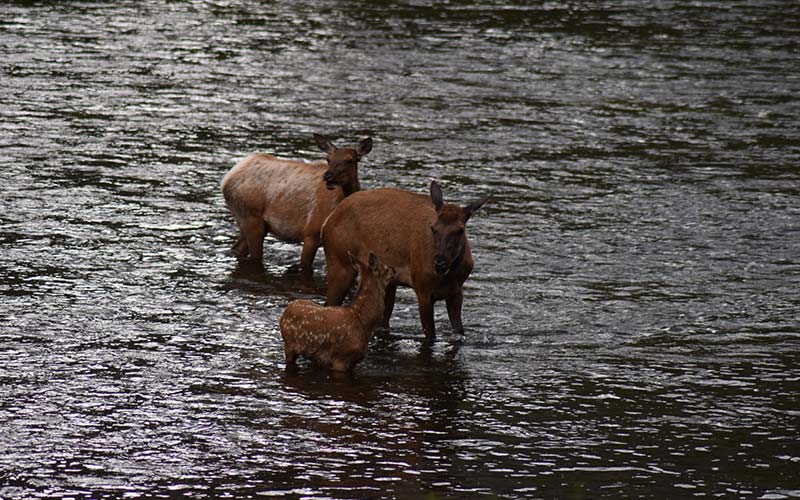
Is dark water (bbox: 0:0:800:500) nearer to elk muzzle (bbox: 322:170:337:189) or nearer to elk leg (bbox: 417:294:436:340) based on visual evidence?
elk leg (bbox: 417:294:436:340)

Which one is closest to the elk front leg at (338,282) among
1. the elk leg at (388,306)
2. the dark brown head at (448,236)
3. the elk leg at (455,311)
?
the elk leg at (388,306)

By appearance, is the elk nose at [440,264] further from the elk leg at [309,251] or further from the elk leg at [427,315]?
the elk leg at [309,251]

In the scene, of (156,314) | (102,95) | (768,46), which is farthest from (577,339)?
(768,46)

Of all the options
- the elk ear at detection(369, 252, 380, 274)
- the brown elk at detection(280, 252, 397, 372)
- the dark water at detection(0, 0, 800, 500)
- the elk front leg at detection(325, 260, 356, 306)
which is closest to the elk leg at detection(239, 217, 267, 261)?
the dark water at detection(0, 0, 800, 500)

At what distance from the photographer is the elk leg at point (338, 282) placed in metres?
12.3

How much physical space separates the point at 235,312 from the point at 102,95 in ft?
37.9

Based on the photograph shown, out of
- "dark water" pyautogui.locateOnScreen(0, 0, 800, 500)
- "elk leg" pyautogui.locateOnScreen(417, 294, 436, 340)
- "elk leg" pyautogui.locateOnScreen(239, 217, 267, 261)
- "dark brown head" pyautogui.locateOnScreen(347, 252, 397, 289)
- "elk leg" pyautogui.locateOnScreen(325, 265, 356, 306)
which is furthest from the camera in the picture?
"elk leg" pyautogui.locateOnScreen(239, 217, 267, 261)

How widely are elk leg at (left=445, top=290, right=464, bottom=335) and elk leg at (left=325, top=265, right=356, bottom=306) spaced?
83cm

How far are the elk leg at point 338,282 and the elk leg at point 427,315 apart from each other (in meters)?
0.71

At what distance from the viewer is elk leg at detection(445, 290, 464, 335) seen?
39.2 ft

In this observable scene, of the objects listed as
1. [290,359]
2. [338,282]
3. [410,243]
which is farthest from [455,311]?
[290,359]

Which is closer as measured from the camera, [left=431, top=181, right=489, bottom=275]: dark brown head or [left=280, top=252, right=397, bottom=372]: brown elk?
[left=280, top=252, right=397, bottom=372]: brown elk

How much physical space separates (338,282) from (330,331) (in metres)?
1.33

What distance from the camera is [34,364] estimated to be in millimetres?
11102
